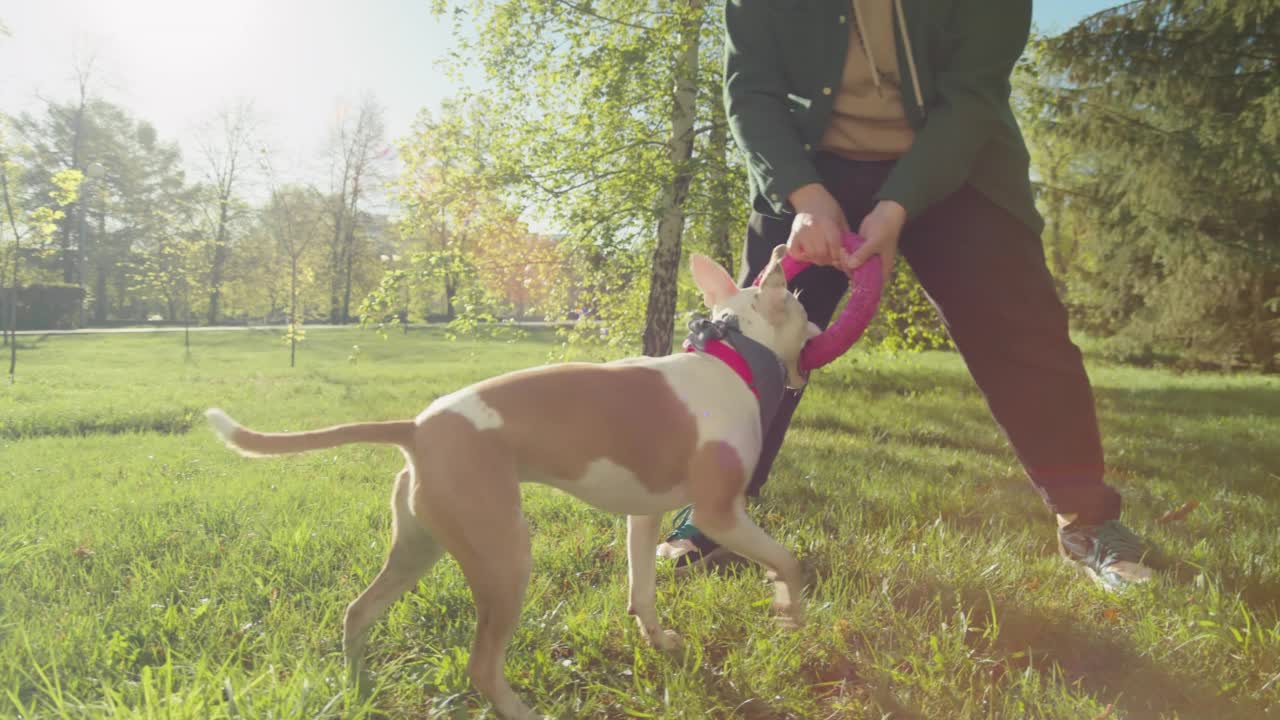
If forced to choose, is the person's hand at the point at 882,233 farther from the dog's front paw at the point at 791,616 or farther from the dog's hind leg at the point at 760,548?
the dog's front paw at the point at 791,616

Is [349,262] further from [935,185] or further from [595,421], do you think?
[595,421]

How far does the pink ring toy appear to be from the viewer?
6.91 feet

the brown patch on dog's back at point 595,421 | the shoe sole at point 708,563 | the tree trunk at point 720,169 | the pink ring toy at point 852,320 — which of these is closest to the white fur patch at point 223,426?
the brown patch on dog's back at point 595,421

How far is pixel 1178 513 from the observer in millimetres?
3896

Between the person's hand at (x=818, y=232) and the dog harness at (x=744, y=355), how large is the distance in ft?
1.29

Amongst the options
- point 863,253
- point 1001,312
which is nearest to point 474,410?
point 863,253

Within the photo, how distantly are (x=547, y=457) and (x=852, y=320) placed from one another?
3.38ft

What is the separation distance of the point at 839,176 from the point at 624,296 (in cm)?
565

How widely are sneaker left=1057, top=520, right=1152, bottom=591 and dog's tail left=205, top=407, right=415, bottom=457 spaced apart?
2705 millimetres

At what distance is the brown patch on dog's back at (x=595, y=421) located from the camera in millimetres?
1684

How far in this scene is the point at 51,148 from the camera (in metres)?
22.4

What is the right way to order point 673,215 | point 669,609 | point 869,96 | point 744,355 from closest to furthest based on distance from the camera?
point 744,355 → point 669,609 → point 869,96 → point 673,215

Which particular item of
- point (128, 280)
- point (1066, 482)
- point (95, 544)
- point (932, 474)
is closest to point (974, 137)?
point (1066, 482)

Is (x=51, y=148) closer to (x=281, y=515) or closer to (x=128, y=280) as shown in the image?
(x=128, y=280)
